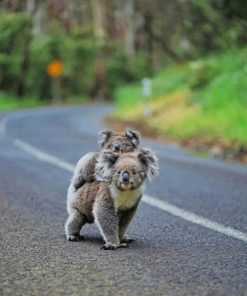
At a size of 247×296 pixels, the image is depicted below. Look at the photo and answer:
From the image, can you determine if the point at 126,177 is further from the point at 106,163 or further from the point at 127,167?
the point at 106,163

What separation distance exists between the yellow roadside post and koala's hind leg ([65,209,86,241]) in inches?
1774

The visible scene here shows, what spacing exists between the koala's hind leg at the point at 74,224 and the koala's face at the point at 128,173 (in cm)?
68

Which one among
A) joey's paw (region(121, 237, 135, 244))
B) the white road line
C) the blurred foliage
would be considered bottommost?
the blurred foliage

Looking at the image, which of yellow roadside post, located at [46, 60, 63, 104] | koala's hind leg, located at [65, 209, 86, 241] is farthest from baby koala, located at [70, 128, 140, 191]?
yellow roadside post, located at [46, 60, 63, 104]

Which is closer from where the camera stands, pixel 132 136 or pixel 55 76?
pixel 132 136

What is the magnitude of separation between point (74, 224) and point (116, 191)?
670 millimetres

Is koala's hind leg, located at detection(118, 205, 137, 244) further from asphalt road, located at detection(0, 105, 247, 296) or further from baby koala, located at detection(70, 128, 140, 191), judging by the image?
baby koala, located at detection(70, 128, 140, 191)

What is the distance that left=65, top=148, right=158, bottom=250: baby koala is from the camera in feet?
19.3

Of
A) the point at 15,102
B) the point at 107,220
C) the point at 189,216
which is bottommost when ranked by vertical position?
the point at 15,102

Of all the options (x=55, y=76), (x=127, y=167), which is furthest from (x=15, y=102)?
(x=127, y=167)

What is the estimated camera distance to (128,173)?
581 centimetres

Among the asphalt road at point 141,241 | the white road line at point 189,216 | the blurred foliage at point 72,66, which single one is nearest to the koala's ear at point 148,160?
the asphalt road at point 141,241

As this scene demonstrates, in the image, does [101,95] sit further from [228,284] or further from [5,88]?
[228,284]

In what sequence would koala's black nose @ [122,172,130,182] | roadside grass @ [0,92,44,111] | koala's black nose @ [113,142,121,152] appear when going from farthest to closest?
roadside grass @ [0,92,44,111], koala's black nose @ [113,142,121,152], koala's black nose @ [122,172,130,182]
